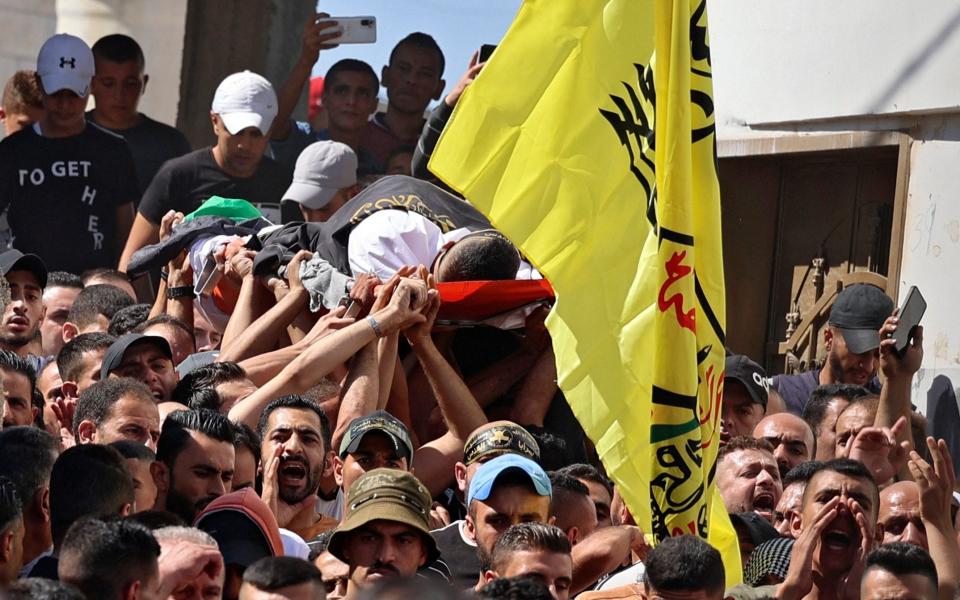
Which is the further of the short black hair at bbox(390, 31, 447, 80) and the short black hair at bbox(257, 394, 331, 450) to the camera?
the short black hair at bbox(390, 31, 447, 80)

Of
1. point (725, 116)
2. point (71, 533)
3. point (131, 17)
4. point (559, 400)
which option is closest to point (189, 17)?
point (131, 17)

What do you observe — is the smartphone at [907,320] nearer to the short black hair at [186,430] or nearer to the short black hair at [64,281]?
the short black hair at [186,430]

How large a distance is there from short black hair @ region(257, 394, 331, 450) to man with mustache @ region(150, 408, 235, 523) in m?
0.48

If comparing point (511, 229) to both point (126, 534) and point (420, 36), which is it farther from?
point (420, 36)

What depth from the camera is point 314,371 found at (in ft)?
22.6

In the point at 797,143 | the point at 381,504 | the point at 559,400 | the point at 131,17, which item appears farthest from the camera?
the point at 131,17

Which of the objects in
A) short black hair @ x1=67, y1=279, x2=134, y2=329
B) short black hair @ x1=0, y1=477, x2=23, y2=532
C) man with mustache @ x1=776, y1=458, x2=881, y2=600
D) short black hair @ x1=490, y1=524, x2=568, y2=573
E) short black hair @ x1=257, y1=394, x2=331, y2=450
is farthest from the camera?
short black hair @ x1=67, y1=279, x2=134, y2=329

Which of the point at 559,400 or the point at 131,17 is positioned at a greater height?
the point at 131,17

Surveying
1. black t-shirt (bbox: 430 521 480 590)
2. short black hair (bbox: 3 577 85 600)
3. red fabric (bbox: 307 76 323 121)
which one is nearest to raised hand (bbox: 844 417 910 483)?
black t-shirt (bbox: 430 521 480 590)

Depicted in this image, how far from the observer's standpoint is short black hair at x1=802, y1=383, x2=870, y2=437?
8.09 m

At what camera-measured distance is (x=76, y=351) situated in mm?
7547

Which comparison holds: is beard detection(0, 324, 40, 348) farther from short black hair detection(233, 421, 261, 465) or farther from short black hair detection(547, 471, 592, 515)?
short black hair detection(547, 471, 592, 515)

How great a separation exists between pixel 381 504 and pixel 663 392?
94 cm

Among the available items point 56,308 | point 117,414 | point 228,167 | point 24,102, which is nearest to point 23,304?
point 56,308
